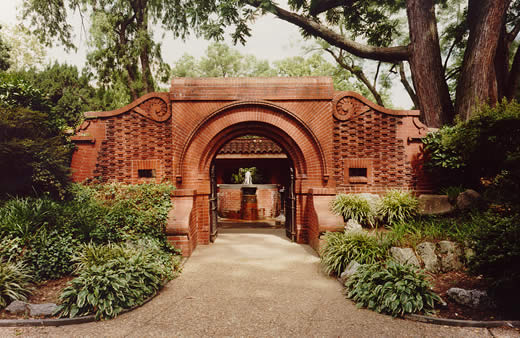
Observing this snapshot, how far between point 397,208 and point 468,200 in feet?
5.08

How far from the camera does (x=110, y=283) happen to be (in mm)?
4434

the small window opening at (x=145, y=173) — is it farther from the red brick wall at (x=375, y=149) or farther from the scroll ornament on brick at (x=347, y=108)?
the scroll ornament on brick at (x=347, y=108)

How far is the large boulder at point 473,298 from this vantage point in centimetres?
420

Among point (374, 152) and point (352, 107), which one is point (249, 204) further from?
point (352, 107)

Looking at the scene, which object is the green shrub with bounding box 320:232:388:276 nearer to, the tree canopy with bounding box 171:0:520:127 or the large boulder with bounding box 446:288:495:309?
the large boulder with bounding box 446:288:495:309

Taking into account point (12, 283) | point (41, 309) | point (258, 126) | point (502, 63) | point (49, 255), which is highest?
point (502, 63)

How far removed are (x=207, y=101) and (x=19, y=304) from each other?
5.66 m

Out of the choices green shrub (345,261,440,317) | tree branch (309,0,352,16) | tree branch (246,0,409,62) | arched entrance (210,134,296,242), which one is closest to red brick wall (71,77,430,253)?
green shrub (345,261,440,317)

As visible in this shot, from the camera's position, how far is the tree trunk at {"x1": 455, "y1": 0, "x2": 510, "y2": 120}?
8812 mm

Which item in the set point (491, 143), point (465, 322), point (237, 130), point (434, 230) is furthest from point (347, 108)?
point (465, 322)

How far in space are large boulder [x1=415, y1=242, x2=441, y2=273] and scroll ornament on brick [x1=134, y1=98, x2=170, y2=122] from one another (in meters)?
6.70

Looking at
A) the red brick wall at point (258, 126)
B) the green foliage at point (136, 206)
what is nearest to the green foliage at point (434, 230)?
the red brick wall at point (258, 126)

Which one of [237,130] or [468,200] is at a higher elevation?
[237,130]

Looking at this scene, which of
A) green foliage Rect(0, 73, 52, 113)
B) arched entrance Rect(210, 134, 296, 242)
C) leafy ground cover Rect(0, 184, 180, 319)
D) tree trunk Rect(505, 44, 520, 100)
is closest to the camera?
leafy ground cover Rect(0, 184, 180, 319)
